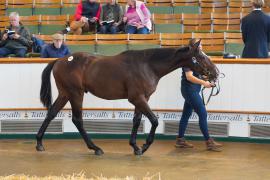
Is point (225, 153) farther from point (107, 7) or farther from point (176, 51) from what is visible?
point (107, 7)

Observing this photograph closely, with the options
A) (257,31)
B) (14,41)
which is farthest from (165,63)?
(14,41)

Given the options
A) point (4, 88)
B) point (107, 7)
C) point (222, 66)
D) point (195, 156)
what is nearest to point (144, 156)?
point (195, 156)

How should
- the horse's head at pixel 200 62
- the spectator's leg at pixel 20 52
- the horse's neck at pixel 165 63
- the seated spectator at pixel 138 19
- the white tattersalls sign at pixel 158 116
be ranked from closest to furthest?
the horse's head at pixel 200 62
the horse's neck at pixel 165 63
the white tattersalls sign at pixel 158 116
the spectator's leg at pixel 20 52
the seated spectator at pixel 138 19

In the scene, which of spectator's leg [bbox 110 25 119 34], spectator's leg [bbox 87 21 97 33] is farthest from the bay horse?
spectator's leg [bbox 87 21 97 33]

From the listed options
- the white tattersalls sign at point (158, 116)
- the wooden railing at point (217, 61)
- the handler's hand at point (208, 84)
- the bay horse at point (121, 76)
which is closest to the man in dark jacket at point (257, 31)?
the wooden railing at point (217, 61)

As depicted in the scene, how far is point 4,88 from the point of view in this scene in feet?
37.9

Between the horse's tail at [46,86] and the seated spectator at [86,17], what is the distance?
14.2 feet

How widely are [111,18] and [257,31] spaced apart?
4.45m

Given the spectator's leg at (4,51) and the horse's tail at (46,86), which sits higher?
the spectator's leg at (4,51)

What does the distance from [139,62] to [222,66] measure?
169cm

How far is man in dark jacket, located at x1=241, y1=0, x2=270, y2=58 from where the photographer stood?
11.4m

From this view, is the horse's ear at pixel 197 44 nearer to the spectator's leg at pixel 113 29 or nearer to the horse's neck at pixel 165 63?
the horse's neck at pixel 165 63

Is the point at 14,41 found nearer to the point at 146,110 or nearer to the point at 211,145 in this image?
the point at 146,110

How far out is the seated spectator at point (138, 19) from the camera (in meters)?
14.6
